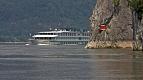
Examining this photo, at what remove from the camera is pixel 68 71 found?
64875 millimetres

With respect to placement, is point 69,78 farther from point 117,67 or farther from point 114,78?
point 117,67

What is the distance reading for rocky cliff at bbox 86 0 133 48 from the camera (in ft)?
487

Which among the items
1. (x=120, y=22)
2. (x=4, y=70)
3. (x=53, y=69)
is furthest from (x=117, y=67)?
(x=120, y=22)

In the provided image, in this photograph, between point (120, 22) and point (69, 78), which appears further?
point (120, 22)

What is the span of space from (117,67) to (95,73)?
28.5ft

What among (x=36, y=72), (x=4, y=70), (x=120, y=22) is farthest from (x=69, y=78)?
(x=120, y=22)

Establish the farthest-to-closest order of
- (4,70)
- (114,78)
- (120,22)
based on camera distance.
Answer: (120,22) < (4,70) < (114,78)

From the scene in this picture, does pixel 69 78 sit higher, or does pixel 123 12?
pixel 123 12

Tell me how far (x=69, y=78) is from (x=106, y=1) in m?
101

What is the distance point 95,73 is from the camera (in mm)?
61969

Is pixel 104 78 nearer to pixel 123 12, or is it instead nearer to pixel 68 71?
pixel 68 71

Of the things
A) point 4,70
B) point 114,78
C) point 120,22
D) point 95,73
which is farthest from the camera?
point 120,22

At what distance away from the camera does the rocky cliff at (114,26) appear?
148 meters

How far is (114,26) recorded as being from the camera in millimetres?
149750
